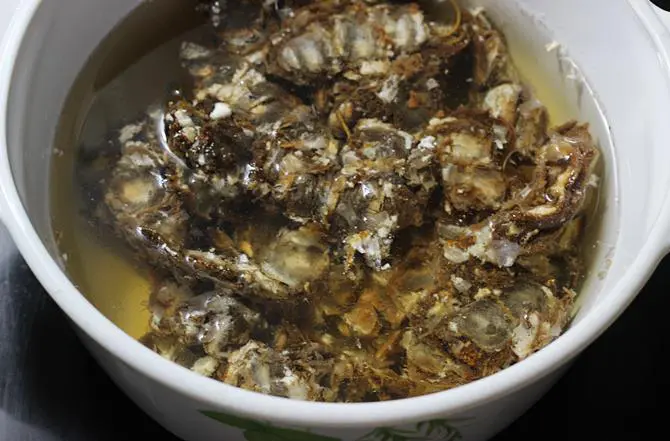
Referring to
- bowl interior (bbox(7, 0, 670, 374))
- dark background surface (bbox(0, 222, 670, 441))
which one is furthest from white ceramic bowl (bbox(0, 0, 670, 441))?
dark background surface (bbox(0, 222, 670, 441))

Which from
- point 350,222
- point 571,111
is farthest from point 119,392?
point 571,111

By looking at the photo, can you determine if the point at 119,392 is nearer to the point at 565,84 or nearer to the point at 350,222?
the point at 350,222

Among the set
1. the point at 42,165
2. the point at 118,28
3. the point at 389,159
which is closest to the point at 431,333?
the point at 389,159

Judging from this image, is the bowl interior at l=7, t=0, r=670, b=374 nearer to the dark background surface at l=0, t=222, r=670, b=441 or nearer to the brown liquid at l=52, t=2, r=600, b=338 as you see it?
the brown liquid at l=52, t=2, r=600, b=338

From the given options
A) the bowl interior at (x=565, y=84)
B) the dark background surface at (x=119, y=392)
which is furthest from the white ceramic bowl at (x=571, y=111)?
the dark background surface at (x=119, y=392)

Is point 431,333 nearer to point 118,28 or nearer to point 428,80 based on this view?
point 428,80

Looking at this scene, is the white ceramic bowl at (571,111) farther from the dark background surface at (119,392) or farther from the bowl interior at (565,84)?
the dark background surface at (119,392)
